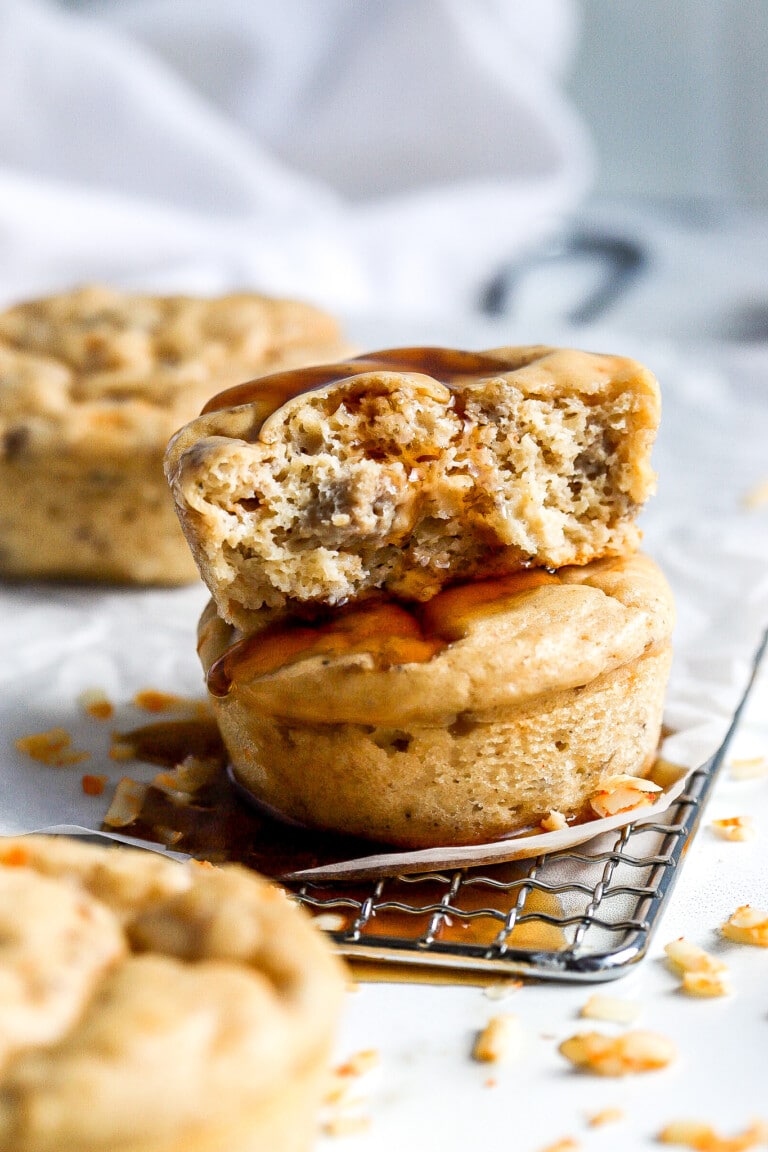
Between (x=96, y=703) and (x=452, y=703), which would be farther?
(x=96, y=703)

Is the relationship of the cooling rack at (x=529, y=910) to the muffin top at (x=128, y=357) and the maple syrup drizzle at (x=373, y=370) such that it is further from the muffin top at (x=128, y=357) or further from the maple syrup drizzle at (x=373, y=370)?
the muffin top at (x=128, y=357)

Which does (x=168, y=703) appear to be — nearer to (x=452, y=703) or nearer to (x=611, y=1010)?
(x=452, y=703)

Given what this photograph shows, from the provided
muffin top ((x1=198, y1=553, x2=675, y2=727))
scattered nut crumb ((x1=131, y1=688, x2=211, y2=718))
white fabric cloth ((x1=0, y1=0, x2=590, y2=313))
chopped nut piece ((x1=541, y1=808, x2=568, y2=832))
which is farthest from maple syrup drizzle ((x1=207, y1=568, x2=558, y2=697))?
white fabric cloth ((x1=0, y1=0, x2=590, y2=313))

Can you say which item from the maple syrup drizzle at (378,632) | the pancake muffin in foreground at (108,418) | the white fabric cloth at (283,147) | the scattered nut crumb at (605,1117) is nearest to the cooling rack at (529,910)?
the scattered nut crumb at (605,1117)

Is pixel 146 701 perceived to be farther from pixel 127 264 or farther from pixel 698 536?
pixel 127 264

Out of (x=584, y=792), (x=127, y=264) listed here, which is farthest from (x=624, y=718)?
(x=127, y=264)

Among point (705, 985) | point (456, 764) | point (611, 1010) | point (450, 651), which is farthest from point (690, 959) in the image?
point (450, 651)

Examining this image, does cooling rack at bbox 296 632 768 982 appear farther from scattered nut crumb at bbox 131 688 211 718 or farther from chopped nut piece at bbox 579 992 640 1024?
scattered nut crumb at bbox 131 688 211 718
